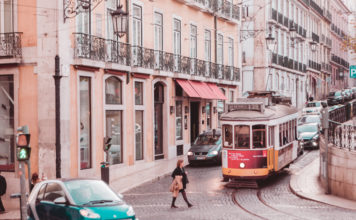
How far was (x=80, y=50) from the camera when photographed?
68.0ft

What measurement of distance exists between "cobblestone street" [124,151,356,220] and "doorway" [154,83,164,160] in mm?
5215

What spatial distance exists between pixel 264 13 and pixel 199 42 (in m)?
14.1

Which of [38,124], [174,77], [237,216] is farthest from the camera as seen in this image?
[174,77]

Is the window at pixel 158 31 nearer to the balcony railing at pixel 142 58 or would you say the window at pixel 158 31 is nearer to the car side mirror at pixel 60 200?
the balcony railing at pixel 142 58

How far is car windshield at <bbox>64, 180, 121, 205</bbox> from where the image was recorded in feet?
37.9

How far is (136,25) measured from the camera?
25.2m

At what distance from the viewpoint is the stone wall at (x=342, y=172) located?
17.7m

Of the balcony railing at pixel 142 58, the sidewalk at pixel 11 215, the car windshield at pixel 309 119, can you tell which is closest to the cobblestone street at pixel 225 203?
the sidewalk at pixel 11 215

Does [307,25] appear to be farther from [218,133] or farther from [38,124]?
[38,124]

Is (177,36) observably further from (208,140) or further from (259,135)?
(259,135)

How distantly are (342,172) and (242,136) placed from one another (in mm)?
3413

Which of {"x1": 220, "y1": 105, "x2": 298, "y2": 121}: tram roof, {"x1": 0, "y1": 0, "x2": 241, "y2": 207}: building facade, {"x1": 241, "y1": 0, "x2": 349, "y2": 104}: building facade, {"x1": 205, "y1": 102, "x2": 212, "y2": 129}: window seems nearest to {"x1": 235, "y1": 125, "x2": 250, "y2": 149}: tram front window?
{"x1": 220, "y1": 105, "x2": 298, "y2": 121}: tram roof

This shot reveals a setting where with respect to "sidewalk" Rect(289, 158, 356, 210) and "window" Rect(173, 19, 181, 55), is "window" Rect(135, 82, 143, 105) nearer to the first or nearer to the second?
"window" Rect(173, 19, 181, 55)

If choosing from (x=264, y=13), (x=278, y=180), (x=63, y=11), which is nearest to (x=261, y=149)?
(x=278, y=180)
